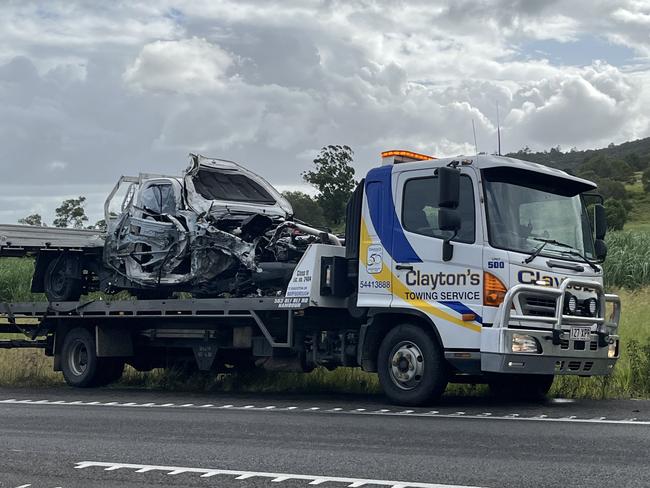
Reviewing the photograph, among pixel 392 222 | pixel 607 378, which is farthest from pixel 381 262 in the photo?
pixel 607 378

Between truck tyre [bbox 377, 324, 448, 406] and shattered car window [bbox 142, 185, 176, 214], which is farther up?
shattered car window [bbox 142, 185, 176, 214]

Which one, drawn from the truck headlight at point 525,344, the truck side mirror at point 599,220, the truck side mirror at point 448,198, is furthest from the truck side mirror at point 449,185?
the truck side mirror at point 599,220

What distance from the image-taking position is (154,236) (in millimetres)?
14789

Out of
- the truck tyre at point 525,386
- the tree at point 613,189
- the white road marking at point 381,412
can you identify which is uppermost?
the tree at point 613,189

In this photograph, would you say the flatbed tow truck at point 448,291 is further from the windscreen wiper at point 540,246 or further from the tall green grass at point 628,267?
the tall green grass at point 628,267

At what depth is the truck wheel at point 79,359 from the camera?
1563 cm

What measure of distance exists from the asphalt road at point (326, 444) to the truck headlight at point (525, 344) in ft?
2.19

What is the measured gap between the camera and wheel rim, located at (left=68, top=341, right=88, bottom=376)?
16000mm

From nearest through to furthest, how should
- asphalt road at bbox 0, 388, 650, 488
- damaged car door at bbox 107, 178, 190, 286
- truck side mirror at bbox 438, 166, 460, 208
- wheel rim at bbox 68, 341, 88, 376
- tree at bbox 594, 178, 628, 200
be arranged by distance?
asphalt road at bbox 0, 388, 650, 488 → truck side mirror at bbox 438, 166, 460, 208 → damaged car door at bbox 107, 178, 190, 286 → wheel rim at bbox 68, 341, 88, 376 → tree at bbox 594, 178, 628, 200

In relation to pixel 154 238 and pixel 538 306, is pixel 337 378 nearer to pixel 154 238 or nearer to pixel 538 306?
pixel 154 238

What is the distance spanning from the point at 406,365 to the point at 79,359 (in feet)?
22.0

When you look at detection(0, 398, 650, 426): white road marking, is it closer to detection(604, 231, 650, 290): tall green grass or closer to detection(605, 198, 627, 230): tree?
detection(604, 231, 650, 290): tall green grass

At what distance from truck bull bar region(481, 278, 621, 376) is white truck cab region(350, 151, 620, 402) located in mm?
11

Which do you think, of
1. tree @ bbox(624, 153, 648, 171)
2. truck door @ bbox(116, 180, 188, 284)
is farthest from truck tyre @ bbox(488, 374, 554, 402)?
tree @ bbox(624, 153, 648, 171)
